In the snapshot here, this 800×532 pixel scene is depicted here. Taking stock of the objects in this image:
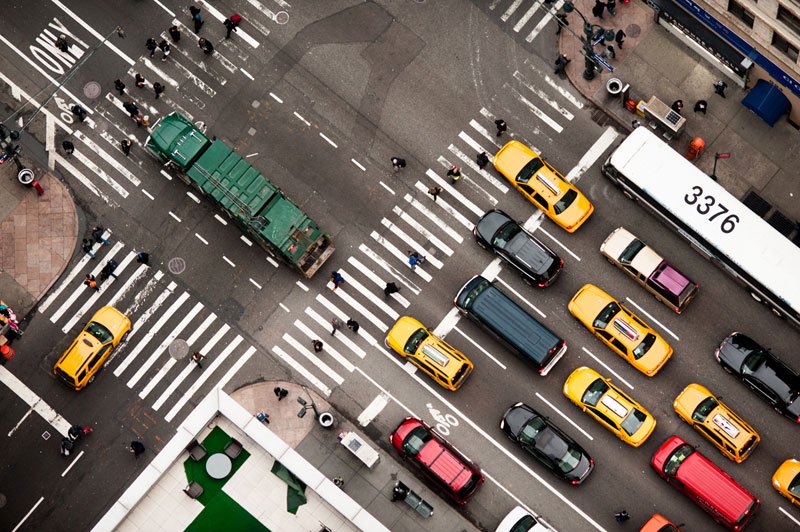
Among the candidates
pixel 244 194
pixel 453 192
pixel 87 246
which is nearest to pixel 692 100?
pixel 453 192

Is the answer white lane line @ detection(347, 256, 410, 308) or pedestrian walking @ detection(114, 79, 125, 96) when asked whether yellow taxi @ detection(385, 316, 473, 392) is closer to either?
white lane line @ detection(347, 256, 410, 308)

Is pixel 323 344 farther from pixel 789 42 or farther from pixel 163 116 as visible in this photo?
pixel 789 42

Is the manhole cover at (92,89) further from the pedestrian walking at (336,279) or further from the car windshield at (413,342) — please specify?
the car windshield at (413,342)

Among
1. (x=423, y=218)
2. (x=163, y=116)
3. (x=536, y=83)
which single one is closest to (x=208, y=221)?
(x=163, y=116)

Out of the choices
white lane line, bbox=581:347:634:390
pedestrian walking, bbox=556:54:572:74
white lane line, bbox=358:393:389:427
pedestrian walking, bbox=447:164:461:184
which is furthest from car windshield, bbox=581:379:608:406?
pedestrian walking, bbox=556:54:572:74

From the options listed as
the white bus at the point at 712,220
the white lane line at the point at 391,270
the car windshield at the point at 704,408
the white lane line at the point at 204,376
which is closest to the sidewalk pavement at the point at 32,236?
the white lane line at the point at 204,376

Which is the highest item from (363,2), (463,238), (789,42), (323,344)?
(789,42)

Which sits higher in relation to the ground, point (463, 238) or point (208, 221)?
point (463, 238)
